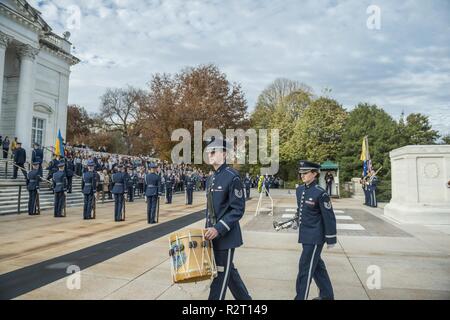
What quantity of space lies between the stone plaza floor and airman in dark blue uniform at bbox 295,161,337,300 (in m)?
0.45

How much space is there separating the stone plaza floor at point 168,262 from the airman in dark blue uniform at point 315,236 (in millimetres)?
448

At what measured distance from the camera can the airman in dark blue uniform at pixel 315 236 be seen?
3.85 metres

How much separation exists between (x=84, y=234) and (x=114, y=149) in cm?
4846

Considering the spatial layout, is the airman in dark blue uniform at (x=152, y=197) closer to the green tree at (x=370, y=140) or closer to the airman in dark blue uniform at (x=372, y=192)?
the airman in dark blue uniform at (x=372, y=192)

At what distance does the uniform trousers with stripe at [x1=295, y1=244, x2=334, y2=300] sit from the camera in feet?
12.4

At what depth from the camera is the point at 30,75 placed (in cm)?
2452

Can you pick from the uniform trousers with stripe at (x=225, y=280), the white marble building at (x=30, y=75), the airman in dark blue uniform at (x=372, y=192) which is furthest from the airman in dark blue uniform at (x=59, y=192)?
the airman in dark blue uniform at (x=372, y=192)

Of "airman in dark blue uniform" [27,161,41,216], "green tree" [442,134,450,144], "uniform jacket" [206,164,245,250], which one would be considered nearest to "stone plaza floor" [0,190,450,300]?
"uniform jacket" [206,164,245,250]

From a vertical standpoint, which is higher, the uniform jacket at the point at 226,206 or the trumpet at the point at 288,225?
the uniform jacket at the point at 226,206

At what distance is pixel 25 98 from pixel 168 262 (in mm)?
23492

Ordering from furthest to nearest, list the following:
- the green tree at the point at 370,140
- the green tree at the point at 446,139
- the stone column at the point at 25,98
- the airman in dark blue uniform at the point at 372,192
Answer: the green tree at the point at 446,139 < the green tree at the point at 370,140 < the stone column at the point at 25,98 < the airman in dark blue uniform at the point at 372,192

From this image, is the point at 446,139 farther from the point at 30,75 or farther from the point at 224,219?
the point at 224,219

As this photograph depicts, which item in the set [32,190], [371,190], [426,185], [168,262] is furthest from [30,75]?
[426,185]
